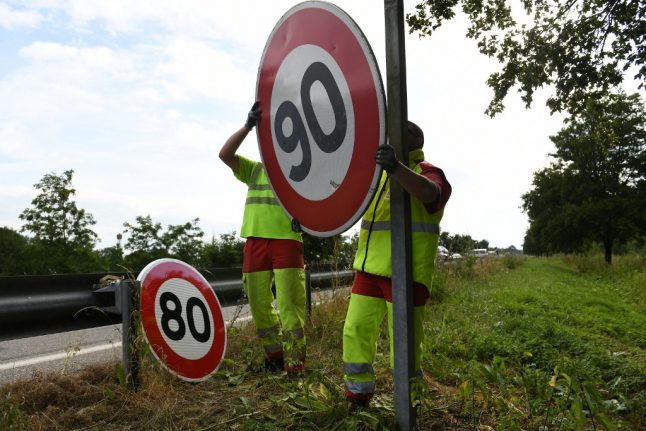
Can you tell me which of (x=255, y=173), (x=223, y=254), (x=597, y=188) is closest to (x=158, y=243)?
(x=223, y=254)

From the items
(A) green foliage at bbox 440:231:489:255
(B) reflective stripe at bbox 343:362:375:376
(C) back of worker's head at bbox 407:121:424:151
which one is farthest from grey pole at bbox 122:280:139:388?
(A) green foliage at bbox 440:231:489:255

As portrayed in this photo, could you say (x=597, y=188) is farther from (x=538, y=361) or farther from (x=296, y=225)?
(x=296, y=225)

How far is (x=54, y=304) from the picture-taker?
132 inches

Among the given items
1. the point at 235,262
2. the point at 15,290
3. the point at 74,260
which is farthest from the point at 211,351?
the point at 74,260

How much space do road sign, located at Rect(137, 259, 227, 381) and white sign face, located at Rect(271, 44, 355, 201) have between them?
150 cm

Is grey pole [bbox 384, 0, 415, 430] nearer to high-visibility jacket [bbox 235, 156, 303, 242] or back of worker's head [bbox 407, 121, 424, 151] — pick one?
back of worker's head [bbox 407, 121, 424, 151]

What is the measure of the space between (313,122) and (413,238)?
834 millimetres

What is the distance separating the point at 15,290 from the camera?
319cm

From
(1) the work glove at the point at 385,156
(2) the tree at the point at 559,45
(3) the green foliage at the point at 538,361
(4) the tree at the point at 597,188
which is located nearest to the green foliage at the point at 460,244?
(3) the green foliage at the point at 538,361

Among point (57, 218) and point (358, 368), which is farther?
point (57, 218)

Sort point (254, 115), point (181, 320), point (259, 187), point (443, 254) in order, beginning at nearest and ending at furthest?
point (254, 115), point (181, 320), point (259, 187), point (443, 254)

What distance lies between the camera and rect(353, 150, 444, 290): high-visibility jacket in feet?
8.83

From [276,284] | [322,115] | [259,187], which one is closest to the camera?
[322,115]

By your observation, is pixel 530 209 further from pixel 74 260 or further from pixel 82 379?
pixel 82 379
